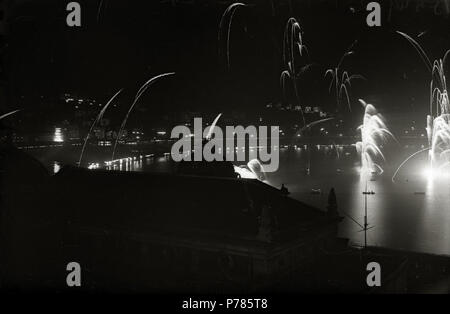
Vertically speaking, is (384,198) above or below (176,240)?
below

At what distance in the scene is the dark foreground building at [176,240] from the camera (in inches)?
1182

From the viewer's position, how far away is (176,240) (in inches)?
1248

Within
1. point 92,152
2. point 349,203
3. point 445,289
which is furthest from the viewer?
point 92,152

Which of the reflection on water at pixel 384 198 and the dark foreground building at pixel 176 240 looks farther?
the reflection on water at pixel 384 198

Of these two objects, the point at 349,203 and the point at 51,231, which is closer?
the point at 51,231

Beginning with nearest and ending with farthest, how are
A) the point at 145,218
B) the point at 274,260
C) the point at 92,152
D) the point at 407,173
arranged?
the point at 274,260 → the point at 145,218 → the point at 407,173 → the point at 92,152

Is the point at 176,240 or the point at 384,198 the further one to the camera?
the point at 384,198

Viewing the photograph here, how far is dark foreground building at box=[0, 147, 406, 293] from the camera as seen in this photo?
30.0m

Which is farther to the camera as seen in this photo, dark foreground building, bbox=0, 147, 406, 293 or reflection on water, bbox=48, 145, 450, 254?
reflection on water, bbox=48, 145, 450, 254

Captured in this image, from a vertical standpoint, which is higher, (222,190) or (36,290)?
(222,190)
